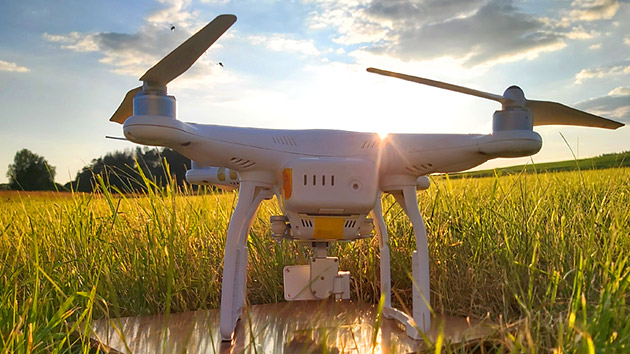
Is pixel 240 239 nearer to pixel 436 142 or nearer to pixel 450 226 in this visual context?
pixel 436 142

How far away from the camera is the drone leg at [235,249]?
74.8 inches

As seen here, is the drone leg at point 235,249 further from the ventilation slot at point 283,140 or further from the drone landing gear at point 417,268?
the drone landing gear at point 417,268

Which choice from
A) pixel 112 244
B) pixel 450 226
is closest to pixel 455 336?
pixel 450 226

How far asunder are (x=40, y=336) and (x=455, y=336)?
53.1 inches

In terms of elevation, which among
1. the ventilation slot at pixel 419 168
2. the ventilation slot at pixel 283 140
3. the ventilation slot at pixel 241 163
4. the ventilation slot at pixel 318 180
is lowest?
the ventilation slot at pixel 318 180

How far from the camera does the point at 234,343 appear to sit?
74.4 inches

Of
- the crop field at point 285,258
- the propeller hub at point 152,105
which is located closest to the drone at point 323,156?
the propeller hub at point 152,105

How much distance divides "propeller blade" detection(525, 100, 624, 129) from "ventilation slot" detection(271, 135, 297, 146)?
2.82 feet

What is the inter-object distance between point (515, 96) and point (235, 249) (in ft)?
3.73

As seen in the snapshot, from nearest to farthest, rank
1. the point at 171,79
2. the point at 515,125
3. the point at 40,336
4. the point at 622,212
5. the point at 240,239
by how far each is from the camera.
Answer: the point at 40,336, the point at 171,79, the point at 515,125, the point at 240,239, the point at 622,212

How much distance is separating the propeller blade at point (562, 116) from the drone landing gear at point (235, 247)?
105 centimetres

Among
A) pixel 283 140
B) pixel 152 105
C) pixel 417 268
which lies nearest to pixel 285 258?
pixel 417 268

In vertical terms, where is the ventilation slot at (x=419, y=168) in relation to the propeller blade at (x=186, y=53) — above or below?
below

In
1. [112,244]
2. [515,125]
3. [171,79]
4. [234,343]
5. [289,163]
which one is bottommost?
[234,343]
